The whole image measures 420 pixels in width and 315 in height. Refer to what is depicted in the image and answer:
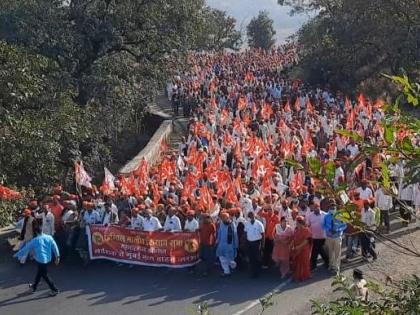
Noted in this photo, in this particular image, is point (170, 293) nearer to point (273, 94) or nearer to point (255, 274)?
point (255, 274)

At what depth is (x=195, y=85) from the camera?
3014cm

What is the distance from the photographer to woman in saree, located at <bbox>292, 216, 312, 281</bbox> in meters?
11.5

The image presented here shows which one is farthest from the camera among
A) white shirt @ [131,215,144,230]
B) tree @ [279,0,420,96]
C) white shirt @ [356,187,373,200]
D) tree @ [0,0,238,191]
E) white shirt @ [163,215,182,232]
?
tree @ [279,0,420,96]

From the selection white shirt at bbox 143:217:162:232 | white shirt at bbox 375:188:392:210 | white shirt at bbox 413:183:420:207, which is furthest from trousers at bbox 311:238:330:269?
white shirt at bbox 413:183:420:207

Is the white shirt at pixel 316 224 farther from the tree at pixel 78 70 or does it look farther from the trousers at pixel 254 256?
the tree at pixel 78 70

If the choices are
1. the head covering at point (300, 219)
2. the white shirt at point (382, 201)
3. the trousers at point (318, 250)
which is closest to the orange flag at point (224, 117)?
the white shirt at point (382, 201)

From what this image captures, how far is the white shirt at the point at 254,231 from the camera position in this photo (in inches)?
465

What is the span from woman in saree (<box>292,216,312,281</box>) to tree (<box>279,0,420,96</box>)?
56.7 ft

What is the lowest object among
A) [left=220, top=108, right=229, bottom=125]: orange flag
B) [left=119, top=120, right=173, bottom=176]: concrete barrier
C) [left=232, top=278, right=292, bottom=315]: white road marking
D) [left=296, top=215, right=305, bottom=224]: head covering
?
[left=232, top=278, right=292, bottom=315]: white road marking

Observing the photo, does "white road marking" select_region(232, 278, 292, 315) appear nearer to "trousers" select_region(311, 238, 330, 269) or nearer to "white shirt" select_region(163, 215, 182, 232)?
"trousers" select_region(311, 238, 330, 269)

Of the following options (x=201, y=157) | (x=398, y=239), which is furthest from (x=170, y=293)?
(x=201, y=157)

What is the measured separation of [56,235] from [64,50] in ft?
28.8

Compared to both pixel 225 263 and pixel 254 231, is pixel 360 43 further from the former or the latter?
pixel 225 263

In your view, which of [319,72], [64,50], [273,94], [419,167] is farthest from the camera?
[319,72]
